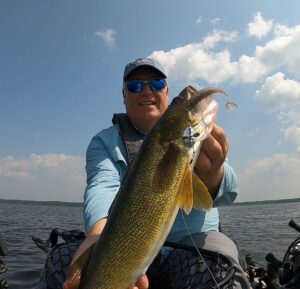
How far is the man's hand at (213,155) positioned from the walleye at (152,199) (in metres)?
0.29

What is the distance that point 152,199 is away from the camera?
2.61m

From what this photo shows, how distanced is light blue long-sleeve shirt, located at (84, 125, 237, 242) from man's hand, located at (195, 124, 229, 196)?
0.83ft

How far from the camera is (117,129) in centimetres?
464

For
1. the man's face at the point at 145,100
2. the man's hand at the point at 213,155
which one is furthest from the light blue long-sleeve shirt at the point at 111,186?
the man's face at the point at 145,100

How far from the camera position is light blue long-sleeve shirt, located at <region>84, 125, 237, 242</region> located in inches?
138

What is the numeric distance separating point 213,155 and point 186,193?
809mm

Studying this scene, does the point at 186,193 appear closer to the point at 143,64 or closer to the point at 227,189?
the point at 227,189

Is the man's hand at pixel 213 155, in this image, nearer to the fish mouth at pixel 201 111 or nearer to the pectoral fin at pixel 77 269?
the fish mouth at pixel 201 111

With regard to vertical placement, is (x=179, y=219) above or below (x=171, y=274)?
above

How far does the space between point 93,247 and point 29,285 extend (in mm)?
9274

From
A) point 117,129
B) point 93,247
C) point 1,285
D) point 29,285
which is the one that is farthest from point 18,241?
point 93,247

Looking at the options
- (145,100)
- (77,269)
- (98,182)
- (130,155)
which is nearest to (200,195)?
(77,269)

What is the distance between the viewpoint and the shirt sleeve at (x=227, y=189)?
3.90 meters

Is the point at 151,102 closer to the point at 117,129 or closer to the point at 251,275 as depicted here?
the point at 117,129
